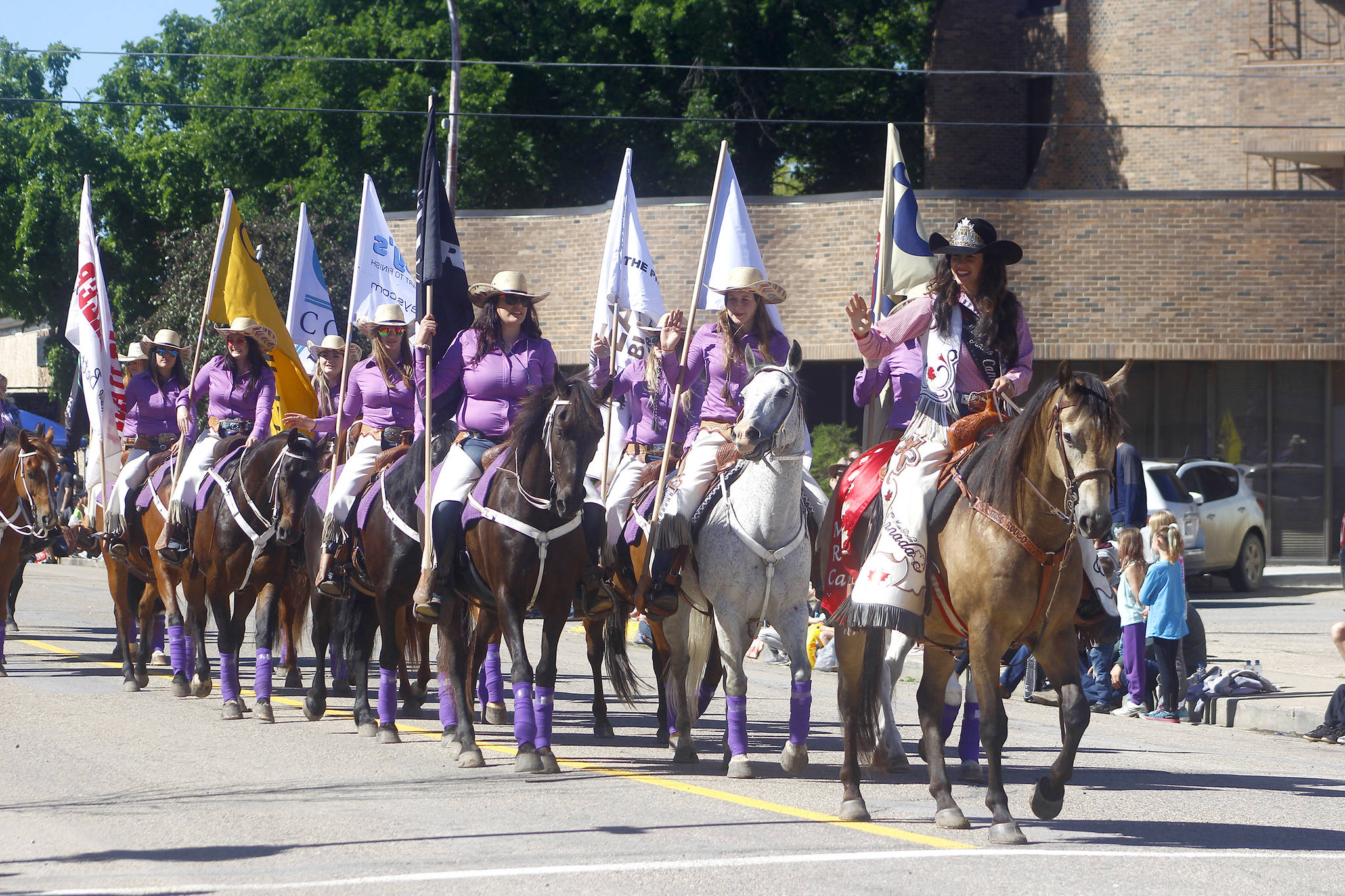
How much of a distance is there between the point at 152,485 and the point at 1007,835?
A: 29.2 feet

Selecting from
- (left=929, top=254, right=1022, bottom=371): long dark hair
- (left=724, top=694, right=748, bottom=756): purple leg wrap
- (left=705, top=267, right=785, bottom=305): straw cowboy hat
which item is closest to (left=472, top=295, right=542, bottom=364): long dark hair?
(left=705, top=267, right=785, bottom=305): straw cowboy hat

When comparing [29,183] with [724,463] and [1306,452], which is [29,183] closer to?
[1306,452]

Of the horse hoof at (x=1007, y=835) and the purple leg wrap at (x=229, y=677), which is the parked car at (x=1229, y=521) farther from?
the horse hoof at (x=1007, y=835)

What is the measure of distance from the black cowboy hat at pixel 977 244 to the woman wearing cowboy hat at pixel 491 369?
287 centimetres

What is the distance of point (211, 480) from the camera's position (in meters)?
12.2

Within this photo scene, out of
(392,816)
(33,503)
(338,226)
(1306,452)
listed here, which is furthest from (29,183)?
(392,816)

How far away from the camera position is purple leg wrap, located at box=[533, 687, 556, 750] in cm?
904

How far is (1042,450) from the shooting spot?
280 inches

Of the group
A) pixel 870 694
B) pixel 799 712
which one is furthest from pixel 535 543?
pixel 870 694

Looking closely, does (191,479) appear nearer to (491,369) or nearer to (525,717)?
(491,369)

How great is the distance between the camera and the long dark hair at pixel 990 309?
317 inches

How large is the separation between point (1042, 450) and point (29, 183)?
40.4 metres

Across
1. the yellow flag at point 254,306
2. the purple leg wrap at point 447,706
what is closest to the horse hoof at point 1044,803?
the purple leg wrap at point 447,706

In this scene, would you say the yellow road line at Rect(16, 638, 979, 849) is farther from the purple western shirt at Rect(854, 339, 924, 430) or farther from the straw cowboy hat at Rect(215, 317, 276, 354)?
the straw cowboy hat at Rect(215, 317, 276, 354)
